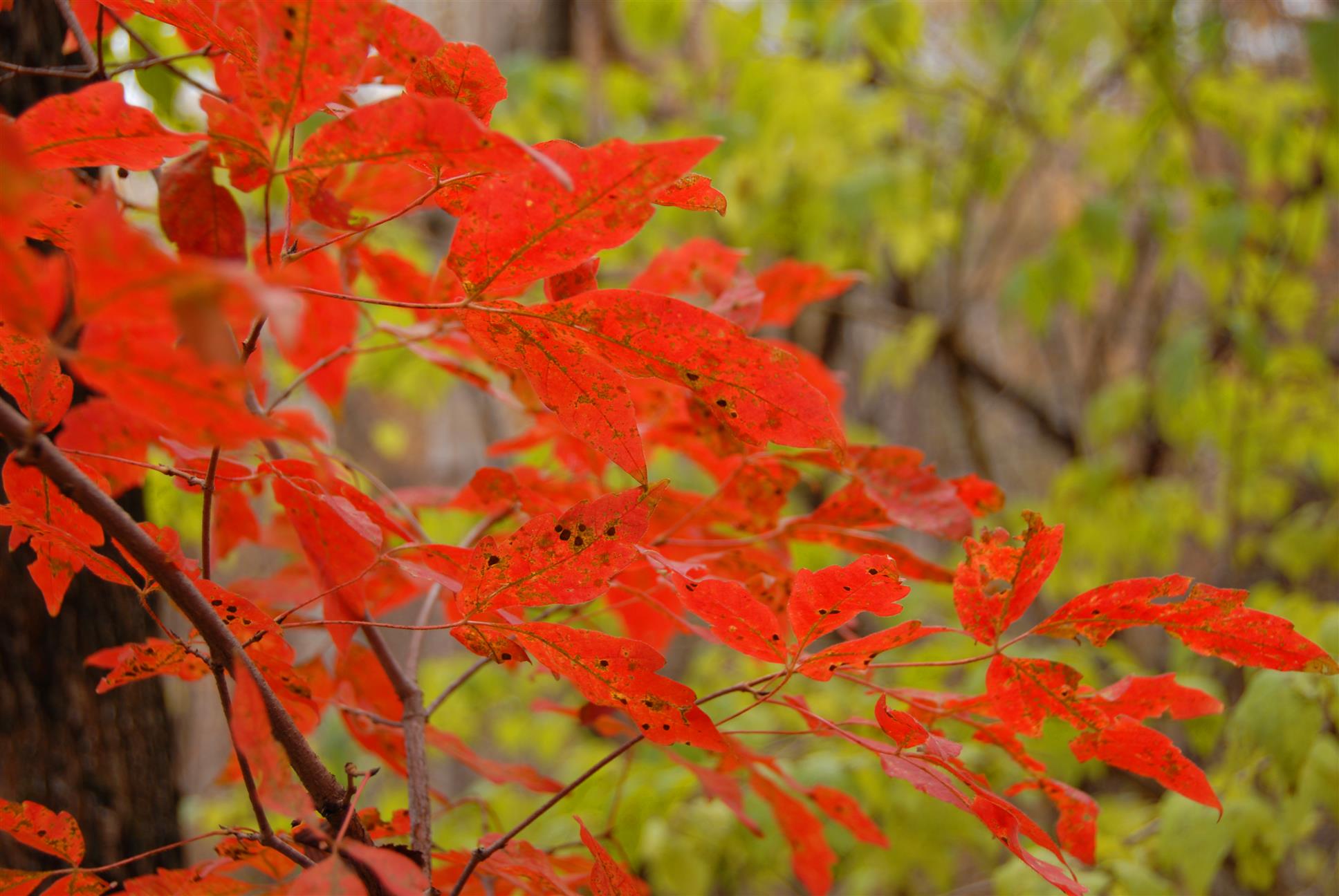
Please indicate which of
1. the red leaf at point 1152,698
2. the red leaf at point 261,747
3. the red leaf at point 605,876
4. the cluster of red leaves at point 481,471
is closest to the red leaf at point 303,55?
the cluster of red leaves at point 481,471

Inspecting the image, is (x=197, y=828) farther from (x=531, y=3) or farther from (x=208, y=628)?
(x=531, y=3)

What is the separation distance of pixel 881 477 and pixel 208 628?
376mm

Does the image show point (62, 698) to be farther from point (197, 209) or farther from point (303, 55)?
point (303, 55)

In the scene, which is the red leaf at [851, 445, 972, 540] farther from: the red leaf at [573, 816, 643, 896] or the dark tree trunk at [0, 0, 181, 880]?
the dark tree trunk at [0, 0, 181, 880]

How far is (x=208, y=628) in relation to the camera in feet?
1.25

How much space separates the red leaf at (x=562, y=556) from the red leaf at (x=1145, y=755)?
0.25 metres

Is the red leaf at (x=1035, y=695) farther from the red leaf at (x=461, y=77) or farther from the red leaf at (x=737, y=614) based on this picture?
the red leaf at (x=461, y=77)

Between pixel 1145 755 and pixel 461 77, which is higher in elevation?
pixel 461 77

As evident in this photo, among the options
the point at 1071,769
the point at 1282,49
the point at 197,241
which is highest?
the point at 1282,49

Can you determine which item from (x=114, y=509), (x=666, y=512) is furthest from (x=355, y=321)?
(x=114, y=509)

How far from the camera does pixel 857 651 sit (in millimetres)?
430

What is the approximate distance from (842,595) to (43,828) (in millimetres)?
405

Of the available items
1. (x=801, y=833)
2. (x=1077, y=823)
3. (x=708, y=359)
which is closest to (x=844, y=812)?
(x=801, y=833)

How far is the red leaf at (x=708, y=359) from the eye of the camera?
406 mm
